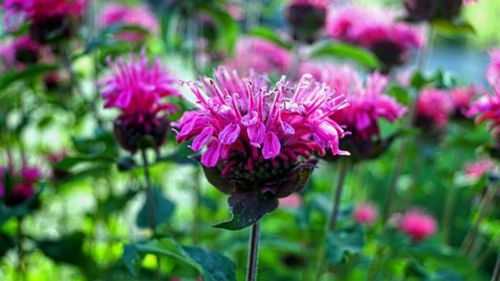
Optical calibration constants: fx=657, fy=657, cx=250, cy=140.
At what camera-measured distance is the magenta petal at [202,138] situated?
0.70m

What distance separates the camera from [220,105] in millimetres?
740

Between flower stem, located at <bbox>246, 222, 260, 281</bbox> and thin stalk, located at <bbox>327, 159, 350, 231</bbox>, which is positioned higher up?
flower stem, located at <bbox>246, 222, 260, 281</bbox>

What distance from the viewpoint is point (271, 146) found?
693 mm

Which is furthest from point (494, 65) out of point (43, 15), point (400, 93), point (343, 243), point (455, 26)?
point (43, 15)

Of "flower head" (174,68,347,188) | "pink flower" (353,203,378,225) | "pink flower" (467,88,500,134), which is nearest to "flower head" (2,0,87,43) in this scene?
"flower head" (174,68,347,188)

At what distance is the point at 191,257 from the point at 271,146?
210 millimetres

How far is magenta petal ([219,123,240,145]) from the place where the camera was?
2.25 ft

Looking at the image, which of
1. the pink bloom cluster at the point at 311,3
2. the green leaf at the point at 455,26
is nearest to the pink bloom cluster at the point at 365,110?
the green leaf at the point at 455,26

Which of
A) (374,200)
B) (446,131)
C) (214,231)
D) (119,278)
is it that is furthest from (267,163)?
(374,200)

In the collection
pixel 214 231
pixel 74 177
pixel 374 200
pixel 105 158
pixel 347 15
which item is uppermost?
pixel 347 15

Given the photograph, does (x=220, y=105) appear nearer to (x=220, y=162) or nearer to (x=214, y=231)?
(x=220, y=162)

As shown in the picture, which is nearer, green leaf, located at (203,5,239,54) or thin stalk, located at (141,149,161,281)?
thin stalk, located at (141,149,161,281)

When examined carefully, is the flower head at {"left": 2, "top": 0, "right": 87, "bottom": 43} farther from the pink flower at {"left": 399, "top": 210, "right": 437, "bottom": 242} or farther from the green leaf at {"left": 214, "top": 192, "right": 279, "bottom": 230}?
the pink flower at {"left": 399, "top": 210, "right": 437, "bottom": 242}

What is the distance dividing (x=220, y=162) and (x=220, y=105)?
77 mm
